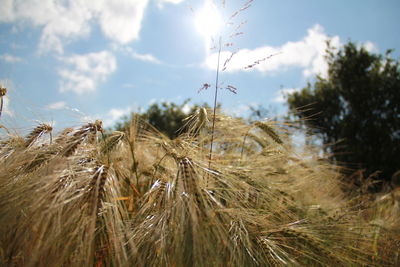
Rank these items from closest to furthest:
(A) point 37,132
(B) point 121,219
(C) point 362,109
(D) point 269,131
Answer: (B) point 121,219, (A) point 37,132, (D) point 269,131, (C) point 362,109

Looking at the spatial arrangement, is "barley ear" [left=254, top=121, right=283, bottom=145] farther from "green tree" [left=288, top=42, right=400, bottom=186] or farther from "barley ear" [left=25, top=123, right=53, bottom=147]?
"green tree" [left=288, top=42, right=400, bottom=186]

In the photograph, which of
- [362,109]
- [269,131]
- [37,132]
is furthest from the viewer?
[362,109]

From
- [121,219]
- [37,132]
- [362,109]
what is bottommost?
[121,219]

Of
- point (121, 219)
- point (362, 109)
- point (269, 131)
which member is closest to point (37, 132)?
point (121, 219)

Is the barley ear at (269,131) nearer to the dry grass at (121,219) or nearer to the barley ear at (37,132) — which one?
the dry grass at (121,219)

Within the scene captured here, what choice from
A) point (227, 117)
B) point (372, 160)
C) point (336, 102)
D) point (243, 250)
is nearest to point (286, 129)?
point (227, 117)

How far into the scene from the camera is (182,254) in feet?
3.81

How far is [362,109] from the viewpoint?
13.8m

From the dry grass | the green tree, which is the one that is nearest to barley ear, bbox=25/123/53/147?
the dry grass

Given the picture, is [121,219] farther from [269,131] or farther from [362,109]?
[362,109]

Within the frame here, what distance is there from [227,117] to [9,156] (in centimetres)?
128

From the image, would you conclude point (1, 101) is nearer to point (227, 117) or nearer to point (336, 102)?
point (227, 117)

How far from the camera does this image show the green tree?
1290 centimetres

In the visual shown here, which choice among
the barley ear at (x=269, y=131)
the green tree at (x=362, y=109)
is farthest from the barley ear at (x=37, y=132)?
the green tree at (x=362, y=109)
